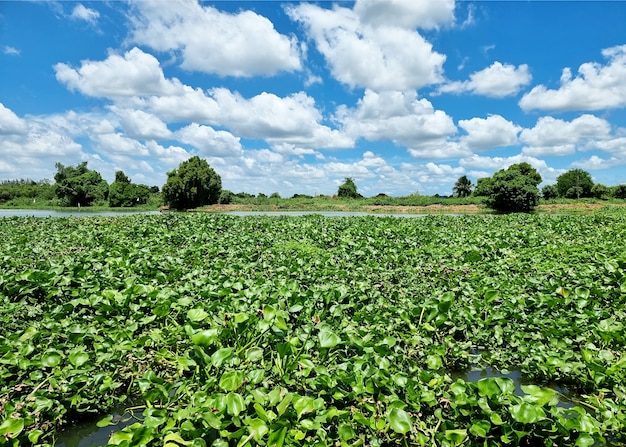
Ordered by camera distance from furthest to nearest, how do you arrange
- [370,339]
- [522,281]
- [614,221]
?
[614,221], [522,281], [370,339]

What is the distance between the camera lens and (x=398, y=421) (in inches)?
90.7

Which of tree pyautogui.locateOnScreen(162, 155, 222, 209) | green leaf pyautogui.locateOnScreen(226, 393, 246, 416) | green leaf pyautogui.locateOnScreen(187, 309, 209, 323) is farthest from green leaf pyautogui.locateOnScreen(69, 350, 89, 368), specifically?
tree pyautogui.locateOnScreen(162, 155, 222, 209)

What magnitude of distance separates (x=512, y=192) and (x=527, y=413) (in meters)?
39.1

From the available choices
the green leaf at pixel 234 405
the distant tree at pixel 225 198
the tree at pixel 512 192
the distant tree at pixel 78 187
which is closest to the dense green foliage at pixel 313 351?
the green leaf at pixel 234 405

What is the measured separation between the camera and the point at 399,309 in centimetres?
445

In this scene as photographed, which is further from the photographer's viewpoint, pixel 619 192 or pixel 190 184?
pixel 619 192

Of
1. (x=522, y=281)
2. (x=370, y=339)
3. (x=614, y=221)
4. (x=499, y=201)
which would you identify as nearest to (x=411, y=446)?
(x=370, y=339)

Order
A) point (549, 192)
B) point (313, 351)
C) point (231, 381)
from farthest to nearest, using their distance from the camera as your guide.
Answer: point (549, 192) → point (313, 351) → point (231, 381)

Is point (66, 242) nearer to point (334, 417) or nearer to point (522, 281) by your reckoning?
point (334, 417)

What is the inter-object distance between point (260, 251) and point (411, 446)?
19.8ft

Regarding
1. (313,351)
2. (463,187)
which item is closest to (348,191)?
(463,187)

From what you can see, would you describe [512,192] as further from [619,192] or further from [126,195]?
[126,195]

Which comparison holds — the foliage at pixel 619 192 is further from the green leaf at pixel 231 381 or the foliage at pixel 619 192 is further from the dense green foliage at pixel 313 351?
the green leaf at pixel 231 381

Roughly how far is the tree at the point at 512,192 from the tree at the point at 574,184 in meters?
21.2
